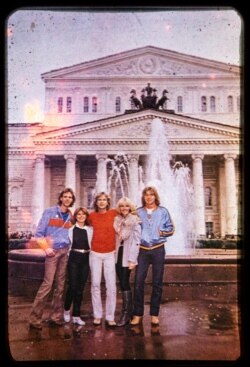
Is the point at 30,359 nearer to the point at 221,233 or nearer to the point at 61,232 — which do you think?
the point at 61,232

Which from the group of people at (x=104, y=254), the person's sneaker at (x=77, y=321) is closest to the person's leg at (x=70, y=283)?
the group of people at (x=104, y=254)

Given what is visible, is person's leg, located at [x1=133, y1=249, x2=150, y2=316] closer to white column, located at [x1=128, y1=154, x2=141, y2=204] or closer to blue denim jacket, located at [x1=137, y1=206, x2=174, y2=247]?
blue denim jacket, located at [x1=137, y1=206, x2=174, y2=247]

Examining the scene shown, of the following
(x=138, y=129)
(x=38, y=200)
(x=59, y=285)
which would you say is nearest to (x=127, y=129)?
(x=138, y=129)

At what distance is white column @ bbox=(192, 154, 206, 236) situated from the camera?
9.32 meters

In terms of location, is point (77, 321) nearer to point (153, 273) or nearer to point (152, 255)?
point (153, 273)

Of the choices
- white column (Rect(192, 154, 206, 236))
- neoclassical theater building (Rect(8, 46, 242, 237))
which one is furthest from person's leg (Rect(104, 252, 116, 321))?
white column (Rect(192, 154, 206, 236))

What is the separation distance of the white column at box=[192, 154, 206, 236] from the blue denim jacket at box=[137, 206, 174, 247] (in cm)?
490

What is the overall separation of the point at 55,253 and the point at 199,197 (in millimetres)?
6198

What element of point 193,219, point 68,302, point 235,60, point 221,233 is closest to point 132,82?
point 235,60

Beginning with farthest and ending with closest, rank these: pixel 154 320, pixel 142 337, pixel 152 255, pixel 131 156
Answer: pixel 131 156 → pixel 152 255 → pixel 154 320 → pixel 142 337

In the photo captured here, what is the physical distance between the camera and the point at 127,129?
8.55m

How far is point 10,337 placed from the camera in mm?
3871

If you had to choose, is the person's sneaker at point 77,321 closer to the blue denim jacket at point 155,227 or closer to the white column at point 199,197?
the blue denim jacket at point 155,227
